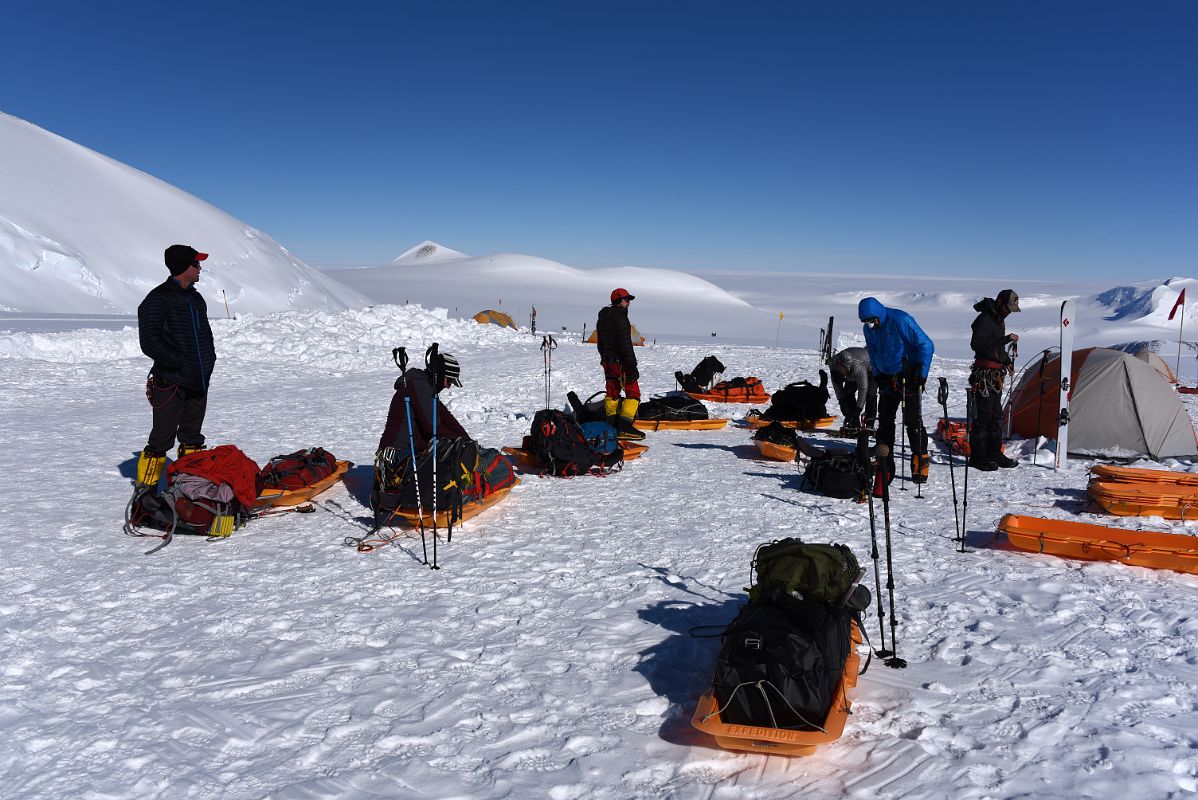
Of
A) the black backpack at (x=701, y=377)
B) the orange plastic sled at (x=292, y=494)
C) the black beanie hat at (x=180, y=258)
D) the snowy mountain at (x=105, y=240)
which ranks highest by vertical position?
the snowy mountain at (x=105, y=240)

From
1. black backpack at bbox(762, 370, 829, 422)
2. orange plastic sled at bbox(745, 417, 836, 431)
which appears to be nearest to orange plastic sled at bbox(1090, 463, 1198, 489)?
orange plastic sled at bbox(745, 417, 836, 431)

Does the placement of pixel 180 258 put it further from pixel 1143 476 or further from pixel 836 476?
pixel 1143 476

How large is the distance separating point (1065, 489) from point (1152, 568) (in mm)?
2782

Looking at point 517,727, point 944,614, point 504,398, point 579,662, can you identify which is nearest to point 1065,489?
point 944,614

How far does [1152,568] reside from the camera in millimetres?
5312

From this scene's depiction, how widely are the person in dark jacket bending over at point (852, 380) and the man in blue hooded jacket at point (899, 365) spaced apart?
1.93 metres

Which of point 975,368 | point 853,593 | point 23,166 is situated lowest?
point 853,593

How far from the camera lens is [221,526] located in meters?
5.92

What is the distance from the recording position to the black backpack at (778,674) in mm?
3211


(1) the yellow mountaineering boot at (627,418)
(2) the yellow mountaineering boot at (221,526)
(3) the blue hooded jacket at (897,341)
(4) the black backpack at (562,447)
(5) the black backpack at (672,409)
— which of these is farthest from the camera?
(5) the black backpack at (672,409)

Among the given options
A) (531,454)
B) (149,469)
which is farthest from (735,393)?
(149,469)

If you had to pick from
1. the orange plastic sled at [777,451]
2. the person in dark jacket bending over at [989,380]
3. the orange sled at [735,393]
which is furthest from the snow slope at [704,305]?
the orange plastic sled at [777,451]

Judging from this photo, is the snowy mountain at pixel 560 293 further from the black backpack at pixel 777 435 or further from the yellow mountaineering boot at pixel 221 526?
the yellow mountaineering boot at pixel 221 526

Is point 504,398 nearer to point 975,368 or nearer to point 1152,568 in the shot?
point 975,368
